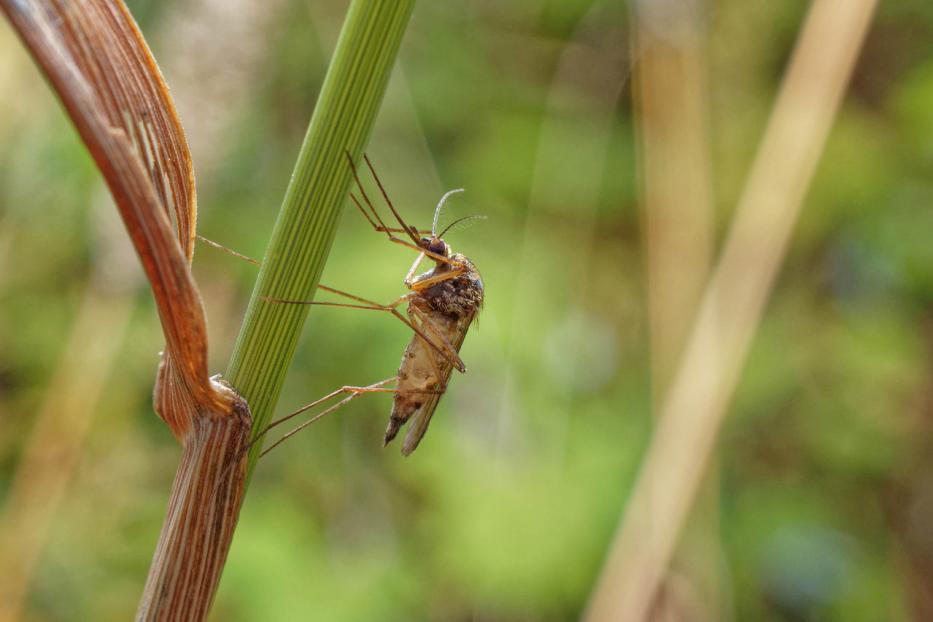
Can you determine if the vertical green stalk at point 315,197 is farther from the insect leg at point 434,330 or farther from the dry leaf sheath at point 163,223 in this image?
the insect leg at point 434,330

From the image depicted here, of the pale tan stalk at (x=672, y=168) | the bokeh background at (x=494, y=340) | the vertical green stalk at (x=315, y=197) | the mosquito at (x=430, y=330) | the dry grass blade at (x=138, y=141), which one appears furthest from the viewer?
the pale tan stalk at (x=672, y=168)

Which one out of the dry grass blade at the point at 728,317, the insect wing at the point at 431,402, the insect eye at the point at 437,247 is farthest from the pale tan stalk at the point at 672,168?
the insect eye at the point at 437,247

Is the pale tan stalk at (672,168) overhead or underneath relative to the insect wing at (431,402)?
overhead

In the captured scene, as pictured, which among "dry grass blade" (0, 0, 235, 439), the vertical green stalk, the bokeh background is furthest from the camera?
the bokeh background

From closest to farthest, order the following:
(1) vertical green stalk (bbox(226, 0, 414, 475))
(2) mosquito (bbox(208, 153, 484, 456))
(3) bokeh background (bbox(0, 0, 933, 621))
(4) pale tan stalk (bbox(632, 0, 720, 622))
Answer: (1) vertical green stalk (bbox(226, 0, 414, 475)), (2) mosquito (bbox(208, 153, 484, 456)), (3) bokeh background (bbox(0, 0, 933, 621)), (4) pale tan stalk (bbox(632, 0, 720, 622))

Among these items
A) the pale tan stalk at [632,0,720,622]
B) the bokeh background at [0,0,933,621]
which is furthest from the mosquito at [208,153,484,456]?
the pale tan stalk at [632,0,720,622]

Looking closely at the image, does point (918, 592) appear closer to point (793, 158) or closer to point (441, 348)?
point (793, 158)

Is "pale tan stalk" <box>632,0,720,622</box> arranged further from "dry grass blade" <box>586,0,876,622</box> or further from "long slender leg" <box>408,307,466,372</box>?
"long slender leg" <box>408,307,466,372</box>
